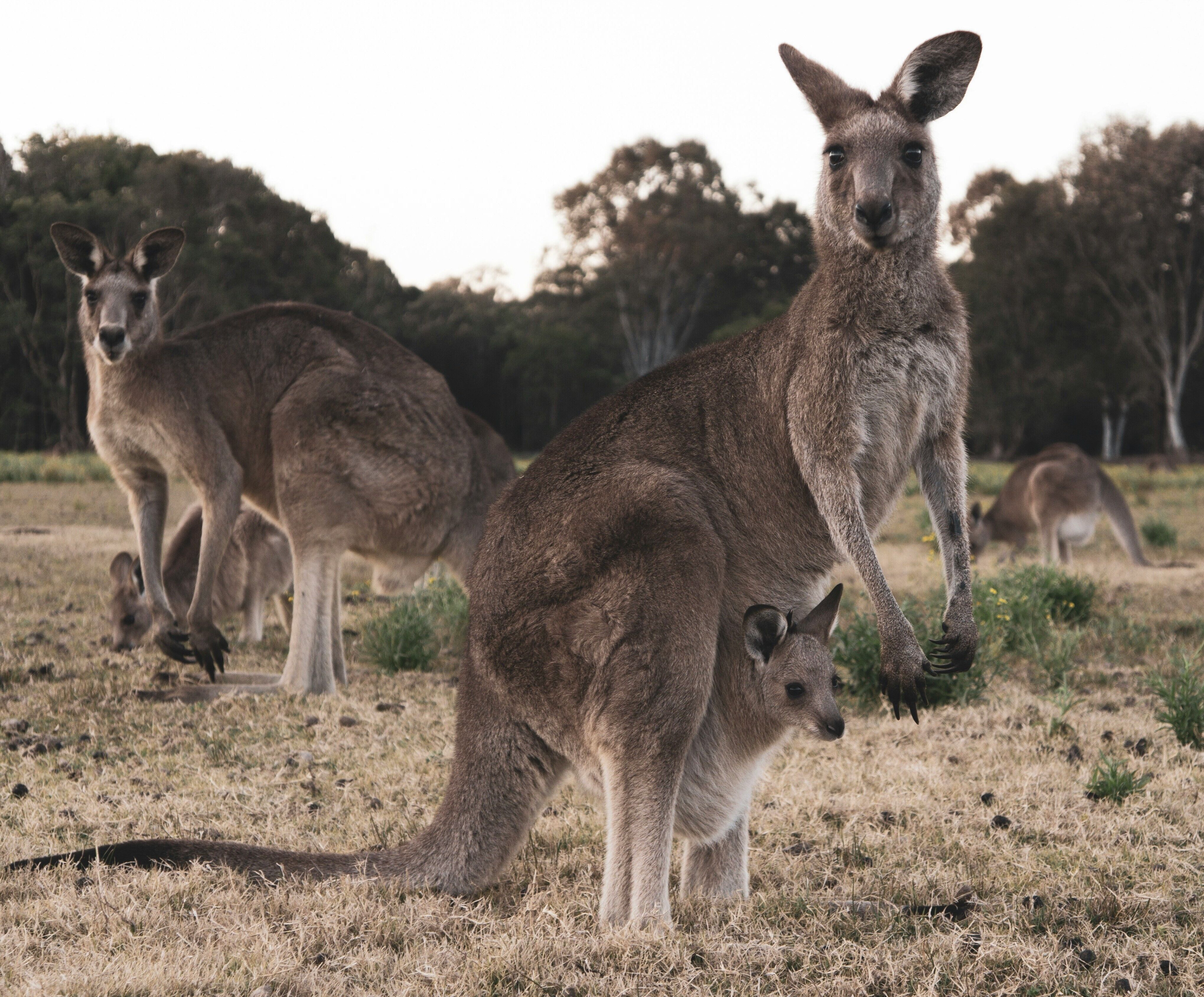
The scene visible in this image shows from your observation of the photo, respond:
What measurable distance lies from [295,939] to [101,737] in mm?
2212

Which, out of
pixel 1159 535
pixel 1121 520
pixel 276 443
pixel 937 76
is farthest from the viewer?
pixel 1159 535

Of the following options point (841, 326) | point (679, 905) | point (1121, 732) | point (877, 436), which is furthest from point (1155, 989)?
point (1121, 732)

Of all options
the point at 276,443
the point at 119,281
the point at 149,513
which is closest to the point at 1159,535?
the point at 276,443

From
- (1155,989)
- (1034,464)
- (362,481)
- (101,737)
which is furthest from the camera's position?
(1034,464)

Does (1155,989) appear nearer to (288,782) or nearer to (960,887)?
(960,887)

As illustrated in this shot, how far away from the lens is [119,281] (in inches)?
200

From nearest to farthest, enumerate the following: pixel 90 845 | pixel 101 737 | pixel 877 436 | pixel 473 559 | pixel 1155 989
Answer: pixel 1155 989
pixel 877 436
pixel 473 559
pixel 90 845
pixel 101 737

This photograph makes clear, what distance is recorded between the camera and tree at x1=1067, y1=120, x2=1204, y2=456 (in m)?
27.6

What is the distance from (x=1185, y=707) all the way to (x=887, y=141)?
2.68 meters

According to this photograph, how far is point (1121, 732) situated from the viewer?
4438 mm

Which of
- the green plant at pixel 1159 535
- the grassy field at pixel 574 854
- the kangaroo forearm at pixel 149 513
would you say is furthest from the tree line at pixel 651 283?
the grassy field at pixel 574 854

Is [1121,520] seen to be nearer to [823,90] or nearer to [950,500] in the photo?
[950,500]

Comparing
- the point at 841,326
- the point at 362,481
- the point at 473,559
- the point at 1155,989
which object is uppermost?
the point at 841,326

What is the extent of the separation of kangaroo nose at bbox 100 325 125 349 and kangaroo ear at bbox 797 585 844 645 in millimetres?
3496
